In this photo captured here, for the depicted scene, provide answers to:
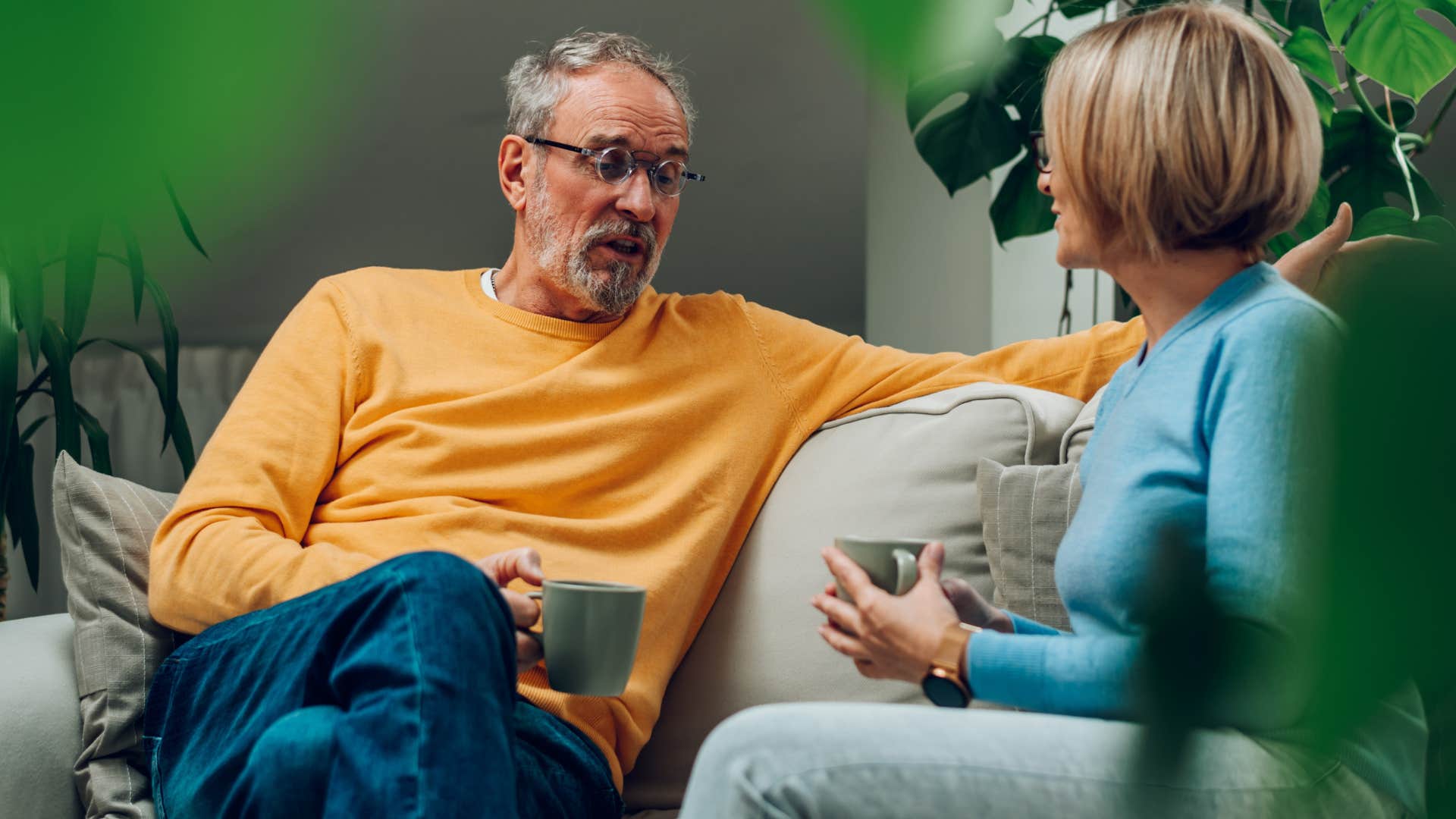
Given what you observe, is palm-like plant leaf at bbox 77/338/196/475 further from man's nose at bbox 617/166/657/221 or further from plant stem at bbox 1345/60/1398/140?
plant stem at bbox 1345/60/1398/140

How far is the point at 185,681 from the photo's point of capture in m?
1.32

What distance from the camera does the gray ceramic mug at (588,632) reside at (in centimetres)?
111

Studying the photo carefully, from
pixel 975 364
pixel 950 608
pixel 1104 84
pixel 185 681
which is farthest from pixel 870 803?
pixel 975 364

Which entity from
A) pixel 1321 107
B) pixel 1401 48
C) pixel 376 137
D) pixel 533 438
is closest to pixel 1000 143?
pixel 1321 107

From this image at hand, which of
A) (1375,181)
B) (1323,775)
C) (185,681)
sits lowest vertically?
(185,681)

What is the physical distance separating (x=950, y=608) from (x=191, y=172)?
2.80ft

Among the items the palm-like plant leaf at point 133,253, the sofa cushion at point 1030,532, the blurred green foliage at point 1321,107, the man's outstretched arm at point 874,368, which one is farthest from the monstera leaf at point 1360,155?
the palm-like plant leaf at point 133,253

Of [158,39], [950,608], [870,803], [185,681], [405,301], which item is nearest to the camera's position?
[158,39]

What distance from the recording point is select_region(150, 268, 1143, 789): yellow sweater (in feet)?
4.69

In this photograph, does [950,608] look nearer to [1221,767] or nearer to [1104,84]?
[1104,84]

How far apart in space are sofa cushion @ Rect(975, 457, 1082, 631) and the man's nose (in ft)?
2.07

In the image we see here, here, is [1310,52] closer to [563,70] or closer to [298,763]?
[563,70]

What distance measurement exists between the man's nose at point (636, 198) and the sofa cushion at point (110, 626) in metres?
0.72

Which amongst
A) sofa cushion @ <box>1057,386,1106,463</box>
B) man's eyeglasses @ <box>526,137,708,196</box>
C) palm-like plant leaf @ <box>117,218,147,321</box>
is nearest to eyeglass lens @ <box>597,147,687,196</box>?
man's eyeglasses @ <box>526,137,708,196</box>
